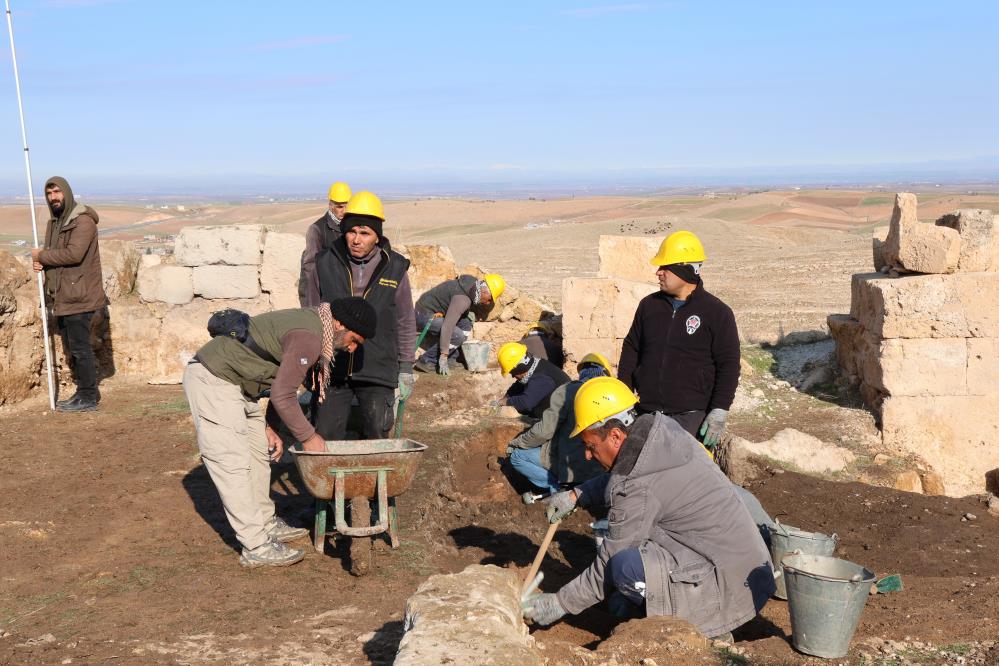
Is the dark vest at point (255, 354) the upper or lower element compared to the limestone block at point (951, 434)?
upper

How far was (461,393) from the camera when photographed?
9.40 m

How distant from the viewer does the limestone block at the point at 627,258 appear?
32.0ft

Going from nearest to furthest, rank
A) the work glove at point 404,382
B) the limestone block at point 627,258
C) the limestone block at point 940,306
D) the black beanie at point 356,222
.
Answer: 1. the black beanie at point 356,222
2. the work glove at point 404,382
3. the limestone block at point 940,306
4. the limestone block at point 627,258

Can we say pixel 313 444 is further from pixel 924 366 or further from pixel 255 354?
pixel 924 366

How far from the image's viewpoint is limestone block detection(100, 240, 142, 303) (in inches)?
404

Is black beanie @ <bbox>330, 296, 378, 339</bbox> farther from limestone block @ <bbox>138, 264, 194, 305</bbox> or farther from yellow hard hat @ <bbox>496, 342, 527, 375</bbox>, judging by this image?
limestone block @ <bbox>138, 264, 194, 305</bbox>

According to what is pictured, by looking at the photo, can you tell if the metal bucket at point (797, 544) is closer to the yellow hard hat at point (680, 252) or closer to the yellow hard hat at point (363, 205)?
the yellow hard hat at point (680, 252)

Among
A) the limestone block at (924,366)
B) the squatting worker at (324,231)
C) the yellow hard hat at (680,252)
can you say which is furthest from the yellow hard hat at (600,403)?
the limestone block at (924,366)

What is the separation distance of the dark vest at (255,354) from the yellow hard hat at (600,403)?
4.38 ft

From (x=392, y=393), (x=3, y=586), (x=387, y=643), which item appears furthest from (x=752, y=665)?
(x=3, y=586)

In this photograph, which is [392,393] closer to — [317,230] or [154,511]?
[154,511]

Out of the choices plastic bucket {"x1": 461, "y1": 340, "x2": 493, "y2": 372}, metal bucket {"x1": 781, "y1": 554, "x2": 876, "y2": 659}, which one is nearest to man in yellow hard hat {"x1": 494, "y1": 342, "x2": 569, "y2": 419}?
metal bucket {"x1": 781, "y1": 554, "x2": 876, "y2": 659}

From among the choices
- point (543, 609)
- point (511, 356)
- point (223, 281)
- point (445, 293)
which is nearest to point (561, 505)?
point (543, 609)

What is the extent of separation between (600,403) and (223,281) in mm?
7115
